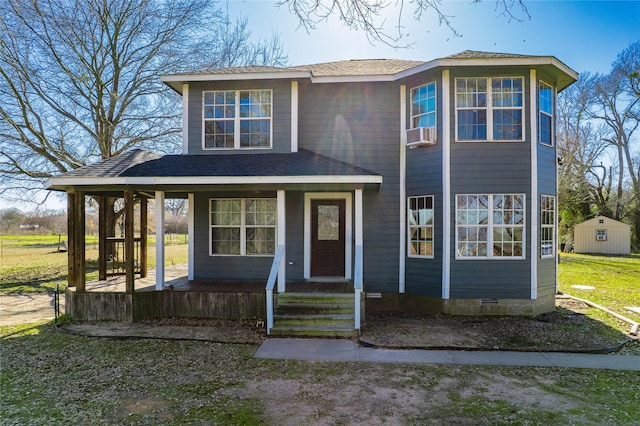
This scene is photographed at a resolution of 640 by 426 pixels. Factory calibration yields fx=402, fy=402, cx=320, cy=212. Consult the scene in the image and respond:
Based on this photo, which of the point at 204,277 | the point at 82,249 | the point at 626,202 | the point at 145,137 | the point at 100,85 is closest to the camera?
the point at 82,249

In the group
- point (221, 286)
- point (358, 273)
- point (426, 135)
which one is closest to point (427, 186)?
point (426, 135)

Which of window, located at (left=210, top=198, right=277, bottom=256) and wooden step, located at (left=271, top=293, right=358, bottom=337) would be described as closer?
wooden step, located at (left=271, top=293, right=358, bottom=337)

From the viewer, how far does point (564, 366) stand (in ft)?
19.8

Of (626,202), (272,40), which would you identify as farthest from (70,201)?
(626,202)

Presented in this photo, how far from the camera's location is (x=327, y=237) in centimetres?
1027

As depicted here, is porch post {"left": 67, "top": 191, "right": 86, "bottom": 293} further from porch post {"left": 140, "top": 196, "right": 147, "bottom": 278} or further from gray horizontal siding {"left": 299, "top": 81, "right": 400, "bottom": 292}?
gray horizontal siding {"left": 299, "top": 81, "right": 400, "bottom": 292}

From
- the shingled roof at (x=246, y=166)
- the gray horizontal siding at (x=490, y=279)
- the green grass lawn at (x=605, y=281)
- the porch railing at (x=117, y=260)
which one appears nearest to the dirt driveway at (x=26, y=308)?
the porch railing at (x=117, y=260)

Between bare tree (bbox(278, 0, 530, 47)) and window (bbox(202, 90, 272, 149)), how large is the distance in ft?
18.6

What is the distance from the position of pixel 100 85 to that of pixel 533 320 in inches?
679

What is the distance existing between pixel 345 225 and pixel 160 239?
4390 millimetres

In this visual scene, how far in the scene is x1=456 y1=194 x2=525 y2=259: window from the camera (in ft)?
29.8

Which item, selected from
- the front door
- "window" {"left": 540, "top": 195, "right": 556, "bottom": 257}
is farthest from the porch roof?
"window" {"left": 540, "top": 195, "right": 556, "bottom": 257}

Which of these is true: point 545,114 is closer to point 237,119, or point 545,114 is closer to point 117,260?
point 237,119

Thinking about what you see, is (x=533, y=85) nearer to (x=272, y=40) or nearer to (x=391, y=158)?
(x=391, y=158)
